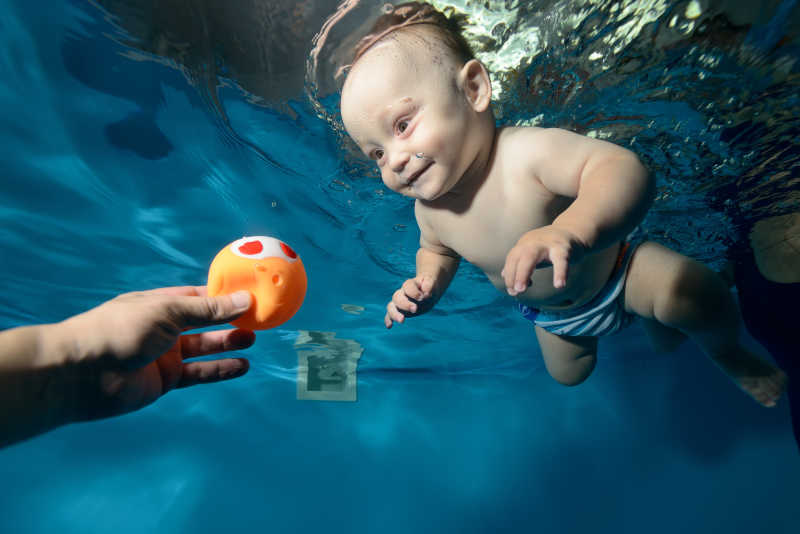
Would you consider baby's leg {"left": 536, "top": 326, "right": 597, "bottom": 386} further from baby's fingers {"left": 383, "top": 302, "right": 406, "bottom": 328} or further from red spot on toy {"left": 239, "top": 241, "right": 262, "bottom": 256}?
red spot on toy {"left": 239, "top": 241, "right": 262, "bottom": 256}

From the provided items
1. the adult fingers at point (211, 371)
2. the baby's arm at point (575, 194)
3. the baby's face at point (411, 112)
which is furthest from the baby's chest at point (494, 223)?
the adult fingers at point (211, 371)

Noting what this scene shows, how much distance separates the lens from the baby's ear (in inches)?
95.3

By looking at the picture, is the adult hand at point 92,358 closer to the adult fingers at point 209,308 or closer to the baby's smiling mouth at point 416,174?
the adult fingers at point 209,308

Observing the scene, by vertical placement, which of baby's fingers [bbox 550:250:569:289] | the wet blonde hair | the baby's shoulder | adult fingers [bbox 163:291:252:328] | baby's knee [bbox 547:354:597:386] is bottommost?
baby's knee [bbox 547:354:597:386]

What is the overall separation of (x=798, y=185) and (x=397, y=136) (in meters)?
4.73

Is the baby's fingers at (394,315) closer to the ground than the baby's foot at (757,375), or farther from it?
farther from it

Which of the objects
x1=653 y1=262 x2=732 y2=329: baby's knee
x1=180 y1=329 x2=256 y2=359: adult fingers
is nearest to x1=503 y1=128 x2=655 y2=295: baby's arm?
x1=653 y1=262 x2=732 y2=329: baby's knee

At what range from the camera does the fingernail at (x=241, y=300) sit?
1.86 m

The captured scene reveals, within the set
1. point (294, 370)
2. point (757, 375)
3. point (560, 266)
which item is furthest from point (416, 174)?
point (294, 370)

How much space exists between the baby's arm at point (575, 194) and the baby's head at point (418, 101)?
389mm

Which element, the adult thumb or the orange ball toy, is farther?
the orange ball toy

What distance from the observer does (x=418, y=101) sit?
2.28 m

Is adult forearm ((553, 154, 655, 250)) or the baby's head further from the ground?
the baby's head

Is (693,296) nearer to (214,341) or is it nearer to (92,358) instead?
(214,341)
